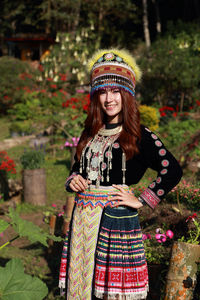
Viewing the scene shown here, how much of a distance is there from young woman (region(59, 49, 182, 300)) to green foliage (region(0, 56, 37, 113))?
1395cm

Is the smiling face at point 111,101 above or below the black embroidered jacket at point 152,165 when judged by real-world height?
above

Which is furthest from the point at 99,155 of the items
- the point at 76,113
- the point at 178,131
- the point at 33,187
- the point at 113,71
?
the point at 76,113

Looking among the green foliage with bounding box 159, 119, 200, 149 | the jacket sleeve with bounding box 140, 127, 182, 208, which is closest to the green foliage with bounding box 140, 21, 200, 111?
the green foliage with bounding box 159, 119, 200, 149

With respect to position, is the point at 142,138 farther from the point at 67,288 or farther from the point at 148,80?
the point at 148,80

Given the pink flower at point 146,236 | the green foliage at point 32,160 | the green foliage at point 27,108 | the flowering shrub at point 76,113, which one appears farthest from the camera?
the green foliage at point 27,108

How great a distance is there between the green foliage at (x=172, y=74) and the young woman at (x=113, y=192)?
33.8 feet

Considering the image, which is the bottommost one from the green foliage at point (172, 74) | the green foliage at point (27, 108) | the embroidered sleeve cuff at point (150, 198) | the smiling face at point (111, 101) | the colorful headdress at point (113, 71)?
the embroidered sleeve cuff at point (150, 198)

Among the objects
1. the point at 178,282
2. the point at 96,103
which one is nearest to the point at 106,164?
the point at 96,103

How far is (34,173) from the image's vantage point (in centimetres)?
704

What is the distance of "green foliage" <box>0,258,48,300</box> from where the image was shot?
1892mm

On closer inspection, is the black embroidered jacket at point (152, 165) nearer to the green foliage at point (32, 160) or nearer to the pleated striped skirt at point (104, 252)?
the pleated striped skirt at point (104, 252)

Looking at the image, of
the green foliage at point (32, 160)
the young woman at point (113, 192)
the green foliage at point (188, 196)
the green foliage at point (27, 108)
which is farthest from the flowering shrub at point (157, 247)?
the green foliage at point (27, 108)

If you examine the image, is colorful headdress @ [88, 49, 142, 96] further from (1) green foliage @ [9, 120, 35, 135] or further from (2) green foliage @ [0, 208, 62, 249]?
(1) green foliage @ [9, 120, 35, 135]

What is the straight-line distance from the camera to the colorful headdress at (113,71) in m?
2.38
